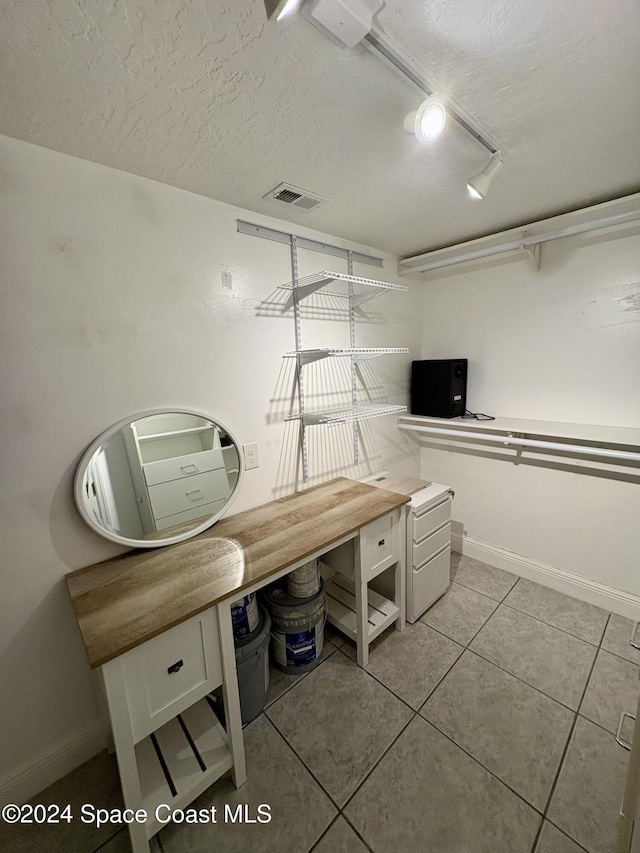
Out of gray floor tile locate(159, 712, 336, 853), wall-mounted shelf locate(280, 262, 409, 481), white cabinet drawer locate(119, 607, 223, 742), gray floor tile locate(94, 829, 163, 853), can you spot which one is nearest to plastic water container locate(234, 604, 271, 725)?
gray floor tile locate(159, 712, 336, 853)

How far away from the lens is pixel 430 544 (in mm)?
1855

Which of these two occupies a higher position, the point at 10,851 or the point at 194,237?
the point at 194,237

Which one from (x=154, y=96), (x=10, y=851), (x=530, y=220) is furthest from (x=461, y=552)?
(x=154, y=96)

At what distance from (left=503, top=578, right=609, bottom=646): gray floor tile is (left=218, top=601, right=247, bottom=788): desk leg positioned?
1.64 metres

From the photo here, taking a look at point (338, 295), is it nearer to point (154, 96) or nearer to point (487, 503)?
point (154, 96)

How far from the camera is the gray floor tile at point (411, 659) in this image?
1.48 metres

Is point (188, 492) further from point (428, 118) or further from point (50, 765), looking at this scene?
point (428, 118)

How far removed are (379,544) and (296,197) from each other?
5.39 ft

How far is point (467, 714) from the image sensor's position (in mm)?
1357

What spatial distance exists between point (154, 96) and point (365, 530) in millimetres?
1631

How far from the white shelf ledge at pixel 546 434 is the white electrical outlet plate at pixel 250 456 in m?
1.26

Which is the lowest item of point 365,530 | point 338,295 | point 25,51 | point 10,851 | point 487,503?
point 10,851

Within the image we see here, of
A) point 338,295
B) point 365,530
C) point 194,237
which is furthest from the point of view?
point 338,295

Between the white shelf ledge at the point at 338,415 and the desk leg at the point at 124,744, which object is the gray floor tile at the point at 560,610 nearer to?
the white shelf ledge at the point at 338,415
